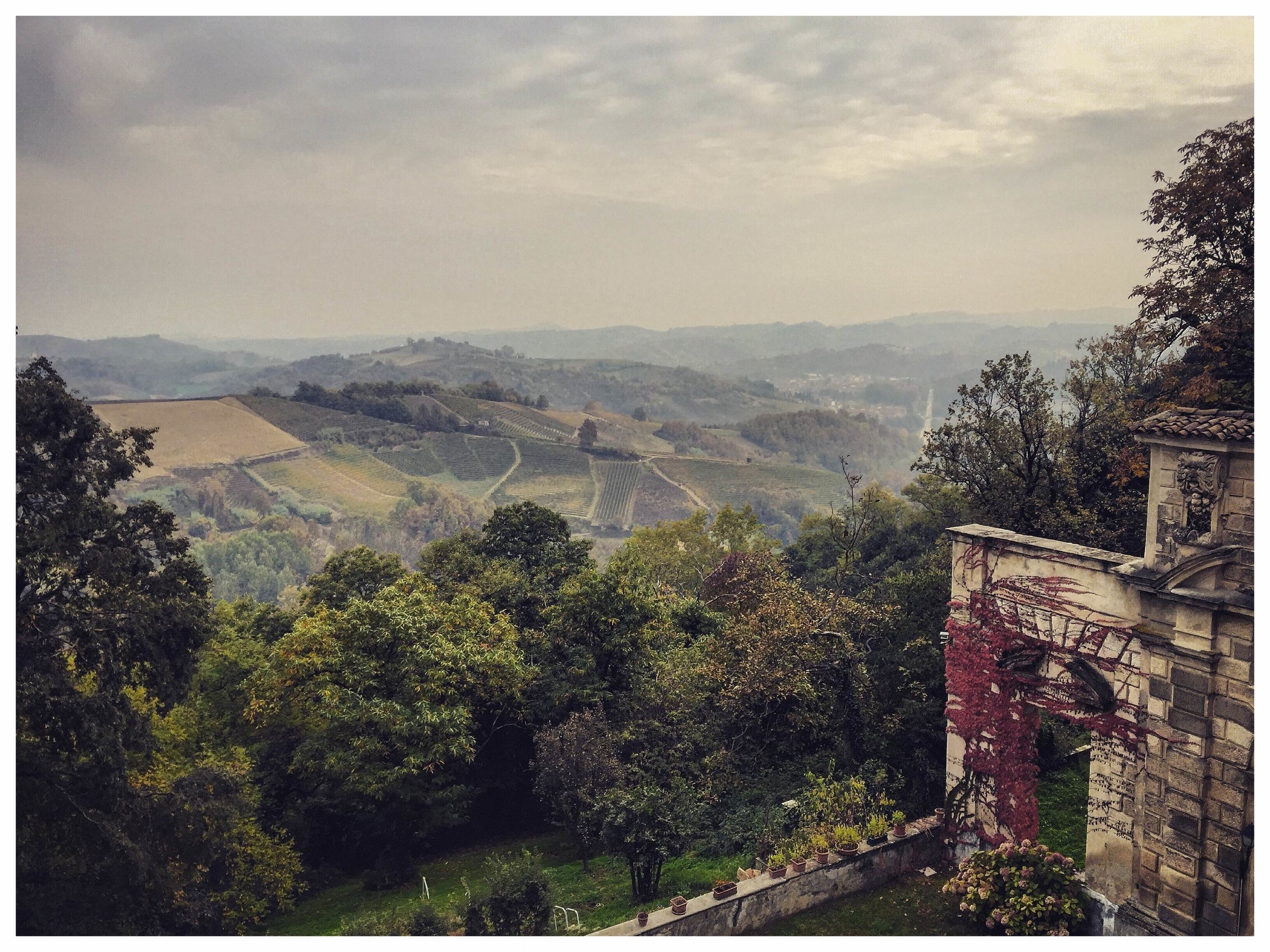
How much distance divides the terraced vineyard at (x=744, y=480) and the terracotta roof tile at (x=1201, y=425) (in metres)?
102

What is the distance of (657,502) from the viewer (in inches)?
4348

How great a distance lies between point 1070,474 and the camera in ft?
65.8

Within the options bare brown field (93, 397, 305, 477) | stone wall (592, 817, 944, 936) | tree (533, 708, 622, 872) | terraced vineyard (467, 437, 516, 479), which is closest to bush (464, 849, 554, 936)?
stone wall (592, 817, 944, 936)

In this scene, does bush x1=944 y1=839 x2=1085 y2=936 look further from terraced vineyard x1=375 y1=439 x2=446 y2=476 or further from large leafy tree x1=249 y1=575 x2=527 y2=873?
terraced vineyard x1=375 y1=439 x2=446 y2=476

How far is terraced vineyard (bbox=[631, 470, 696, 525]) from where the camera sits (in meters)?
106

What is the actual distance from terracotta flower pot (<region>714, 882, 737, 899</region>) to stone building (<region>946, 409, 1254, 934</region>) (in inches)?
146

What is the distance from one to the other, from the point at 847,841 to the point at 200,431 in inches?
4642

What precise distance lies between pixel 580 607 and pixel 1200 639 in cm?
1349

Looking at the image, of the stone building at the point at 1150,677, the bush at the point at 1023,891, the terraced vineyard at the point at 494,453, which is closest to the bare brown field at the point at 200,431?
the terraced vineyard at the point at 494,453

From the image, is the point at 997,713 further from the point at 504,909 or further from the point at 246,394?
the point at 246,394

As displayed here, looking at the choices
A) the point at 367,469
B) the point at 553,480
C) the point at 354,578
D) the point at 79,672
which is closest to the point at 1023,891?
the point at 79,672

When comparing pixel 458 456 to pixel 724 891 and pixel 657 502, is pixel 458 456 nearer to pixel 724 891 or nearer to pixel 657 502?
pixel 657 502

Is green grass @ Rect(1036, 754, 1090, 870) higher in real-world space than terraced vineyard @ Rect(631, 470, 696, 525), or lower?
higher

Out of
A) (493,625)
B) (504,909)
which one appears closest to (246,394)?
(493,625)
